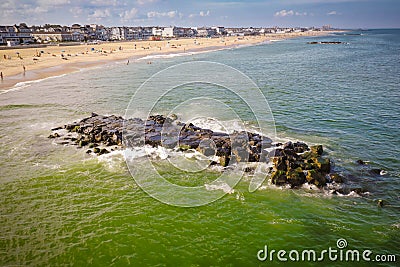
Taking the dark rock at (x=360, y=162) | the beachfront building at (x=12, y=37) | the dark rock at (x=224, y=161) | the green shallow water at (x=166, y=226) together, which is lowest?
the green shallow water at (x=166, y=226)

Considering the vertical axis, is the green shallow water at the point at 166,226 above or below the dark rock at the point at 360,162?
below

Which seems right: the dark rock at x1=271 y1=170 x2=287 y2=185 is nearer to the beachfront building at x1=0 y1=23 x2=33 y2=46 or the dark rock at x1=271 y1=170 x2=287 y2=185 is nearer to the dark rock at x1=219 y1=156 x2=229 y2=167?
the dark rock at x1=219 y1=156 x2=229 y2=167

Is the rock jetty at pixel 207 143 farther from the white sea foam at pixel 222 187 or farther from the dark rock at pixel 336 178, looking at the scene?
the white sea foam at pixel 222 187

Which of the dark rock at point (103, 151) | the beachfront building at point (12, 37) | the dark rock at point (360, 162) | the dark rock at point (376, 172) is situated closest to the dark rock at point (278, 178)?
the dark rock at point (376, 172)

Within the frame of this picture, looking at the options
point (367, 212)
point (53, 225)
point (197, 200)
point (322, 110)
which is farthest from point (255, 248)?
point (322, 110)

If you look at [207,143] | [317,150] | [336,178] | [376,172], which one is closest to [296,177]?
[336,178]

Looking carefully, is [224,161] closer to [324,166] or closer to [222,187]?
[222,187]

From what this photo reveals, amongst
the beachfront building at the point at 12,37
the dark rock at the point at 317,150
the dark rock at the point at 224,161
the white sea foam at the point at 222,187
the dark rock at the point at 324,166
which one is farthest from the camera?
the beachfront building at the point at 12,37

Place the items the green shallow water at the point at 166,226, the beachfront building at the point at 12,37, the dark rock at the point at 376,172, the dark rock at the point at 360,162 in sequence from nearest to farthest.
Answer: the green shallow water at the point at 166,226, the dark rock at the point at 376,172, the dark rock at the point at 360,162, the beachfront building at the point at 12,37

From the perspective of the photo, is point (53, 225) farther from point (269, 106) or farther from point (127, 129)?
point (269, 106)

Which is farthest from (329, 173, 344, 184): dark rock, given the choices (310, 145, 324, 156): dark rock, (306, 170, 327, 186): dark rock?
(310, 145, 324, 156): dark rock
